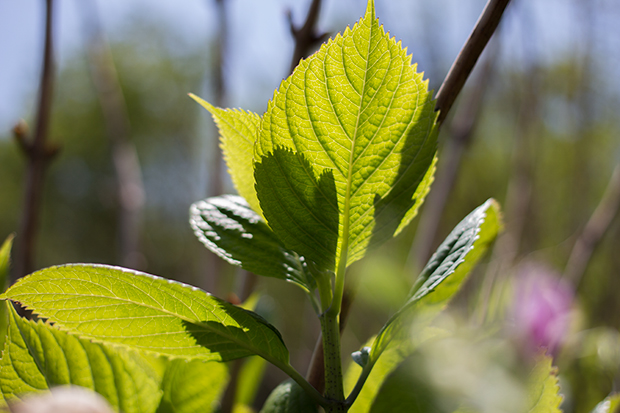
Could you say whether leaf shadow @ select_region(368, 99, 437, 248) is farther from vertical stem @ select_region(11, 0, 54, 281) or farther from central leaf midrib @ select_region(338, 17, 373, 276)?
vertical stem @ select_region(11, 0, 54, 281)

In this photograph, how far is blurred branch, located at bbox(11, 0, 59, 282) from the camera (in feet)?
1.38

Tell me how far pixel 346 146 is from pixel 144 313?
0.11m

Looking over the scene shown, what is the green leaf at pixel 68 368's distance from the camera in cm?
20

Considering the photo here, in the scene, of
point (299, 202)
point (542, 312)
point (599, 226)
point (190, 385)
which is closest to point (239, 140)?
point (299, 202)

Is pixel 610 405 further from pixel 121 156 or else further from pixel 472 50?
pixel 121 156

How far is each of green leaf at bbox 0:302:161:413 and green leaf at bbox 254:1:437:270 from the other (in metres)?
0.12

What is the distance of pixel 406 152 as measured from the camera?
178 mm

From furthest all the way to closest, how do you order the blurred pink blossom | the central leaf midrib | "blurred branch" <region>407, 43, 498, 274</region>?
"blurred branch" <region>407, 43, 498, 274</region>
the blurred pink blossom
the central leaf midrib

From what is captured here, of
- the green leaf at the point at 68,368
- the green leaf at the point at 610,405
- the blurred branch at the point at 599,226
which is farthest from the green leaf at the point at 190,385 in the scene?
the blurred branch at the point at 599,226

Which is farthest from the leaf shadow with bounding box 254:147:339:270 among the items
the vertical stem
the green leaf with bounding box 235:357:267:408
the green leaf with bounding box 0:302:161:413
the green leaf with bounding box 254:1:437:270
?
the vertical stem

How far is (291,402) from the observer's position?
7.8 inches

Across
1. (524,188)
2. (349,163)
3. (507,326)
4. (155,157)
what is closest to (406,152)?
(349,163)

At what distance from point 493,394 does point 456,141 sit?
558 millimetres

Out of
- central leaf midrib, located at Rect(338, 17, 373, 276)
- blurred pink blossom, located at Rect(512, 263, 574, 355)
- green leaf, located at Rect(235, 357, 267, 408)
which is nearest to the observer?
central leaf midrib, located at Rect(338, 17, 373, 276)
